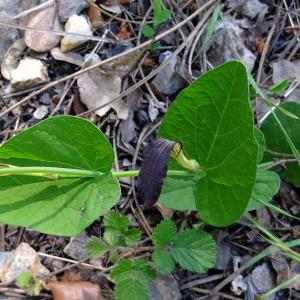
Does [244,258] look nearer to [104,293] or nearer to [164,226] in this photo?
[164,226]

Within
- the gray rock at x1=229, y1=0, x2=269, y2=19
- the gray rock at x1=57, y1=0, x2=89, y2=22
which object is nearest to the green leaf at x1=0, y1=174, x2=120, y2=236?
the gray rock at x1=57, y1=0, x2=89, y2=22

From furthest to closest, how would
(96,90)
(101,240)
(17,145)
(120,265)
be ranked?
(96,90), (101,240), (120,265), (17,145)

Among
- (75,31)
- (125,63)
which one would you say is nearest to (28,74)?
(75,31)

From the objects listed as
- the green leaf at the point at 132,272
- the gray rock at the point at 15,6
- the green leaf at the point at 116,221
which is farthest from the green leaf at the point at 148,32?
the green leaf at the point at 132,272

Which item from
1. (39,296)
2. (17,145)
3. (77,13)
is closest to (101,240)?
(39,296)

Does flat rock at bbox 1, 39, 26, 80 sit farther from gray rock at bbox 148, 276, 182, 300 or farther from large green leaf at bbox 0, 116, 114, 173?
gray rock at bbox 148, 276, 182, 300
